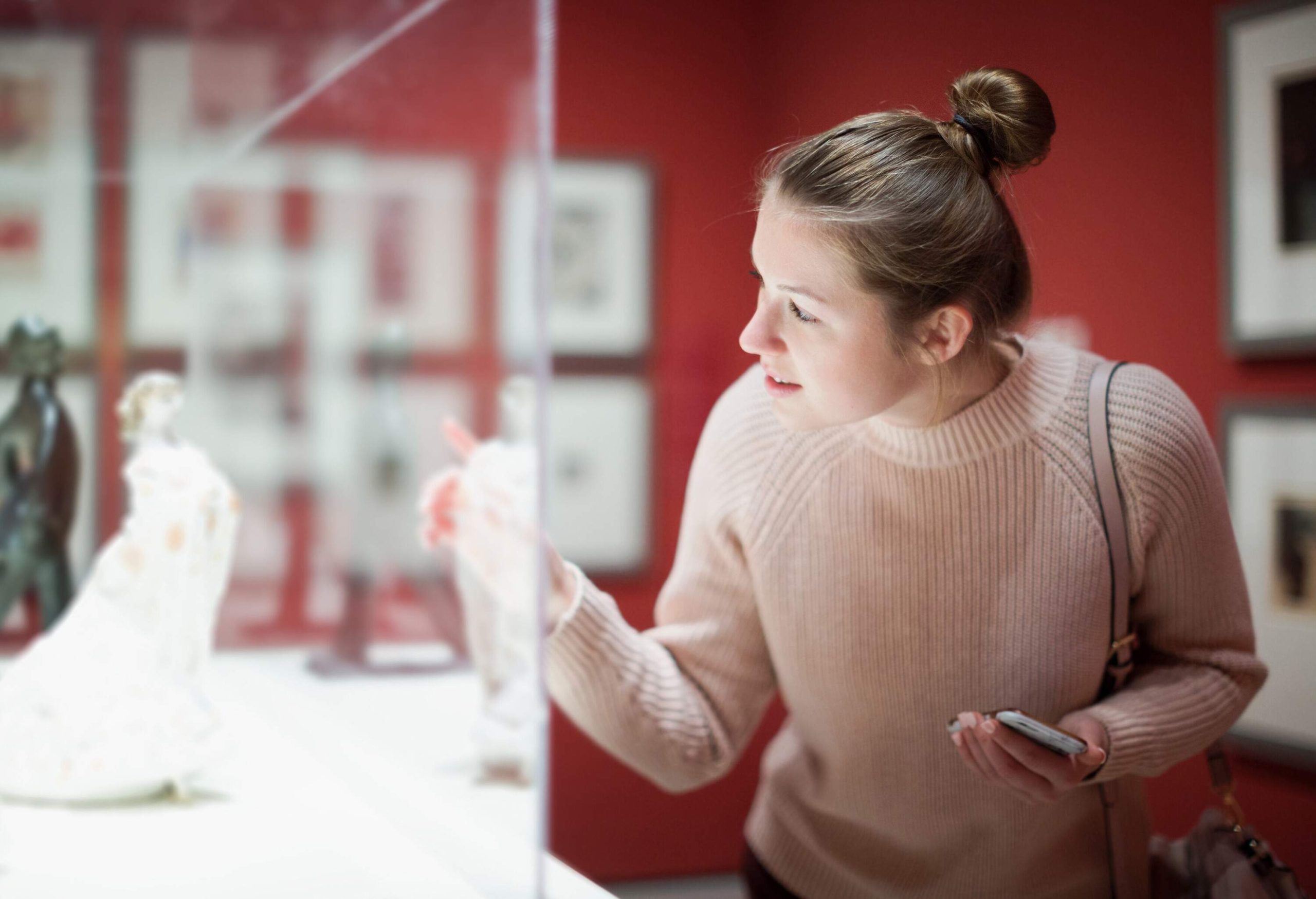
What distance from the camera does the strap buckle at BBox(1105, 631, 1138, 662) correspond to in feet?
3.27

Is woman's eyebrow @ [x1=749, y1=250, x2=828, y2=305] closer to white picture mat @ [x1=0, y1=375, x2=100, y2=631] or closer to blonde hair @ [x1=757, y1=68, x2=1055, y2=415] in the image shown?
blonde hair @ [x1=757, y1=68, x2=1055, y2=415]

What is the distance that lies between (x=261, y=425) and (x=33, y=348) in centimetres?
25

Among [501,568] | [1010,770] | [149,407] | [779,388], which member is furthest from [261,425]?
[1010,770]

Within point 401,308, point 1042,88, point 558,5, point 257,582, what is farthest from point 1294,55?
point 558,5

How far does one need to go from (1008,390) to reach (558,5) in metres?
1.63

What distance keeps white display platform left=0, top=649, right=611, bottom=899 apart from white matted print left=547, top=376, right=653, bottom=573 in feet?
2.66

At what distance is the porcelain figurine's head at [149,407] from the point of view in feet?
4.08

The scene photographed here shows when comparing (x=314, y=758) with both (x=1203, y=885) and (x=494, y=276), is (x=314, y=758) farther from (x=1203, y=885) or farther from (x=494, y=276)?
(x=1203, y=885)

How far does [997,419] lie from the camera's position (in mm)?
986

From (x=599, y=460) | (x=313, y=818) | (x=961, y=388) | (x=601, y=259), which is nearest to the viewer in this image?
(x=961, y=388)

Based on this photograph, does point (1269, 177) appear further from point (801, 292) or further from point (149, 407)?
point (149, 407)

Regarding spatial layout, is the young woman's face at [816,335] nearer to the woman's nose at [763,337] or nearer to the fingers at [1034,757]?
the woman's nose at [763,337]

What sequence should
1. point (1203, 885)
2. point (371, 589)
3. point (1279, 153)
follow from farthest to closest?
1. point (1279, 153)
2. point (371, 589)
3. point (1203, 885)

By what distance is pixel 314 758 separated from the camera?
1225 millimetres
